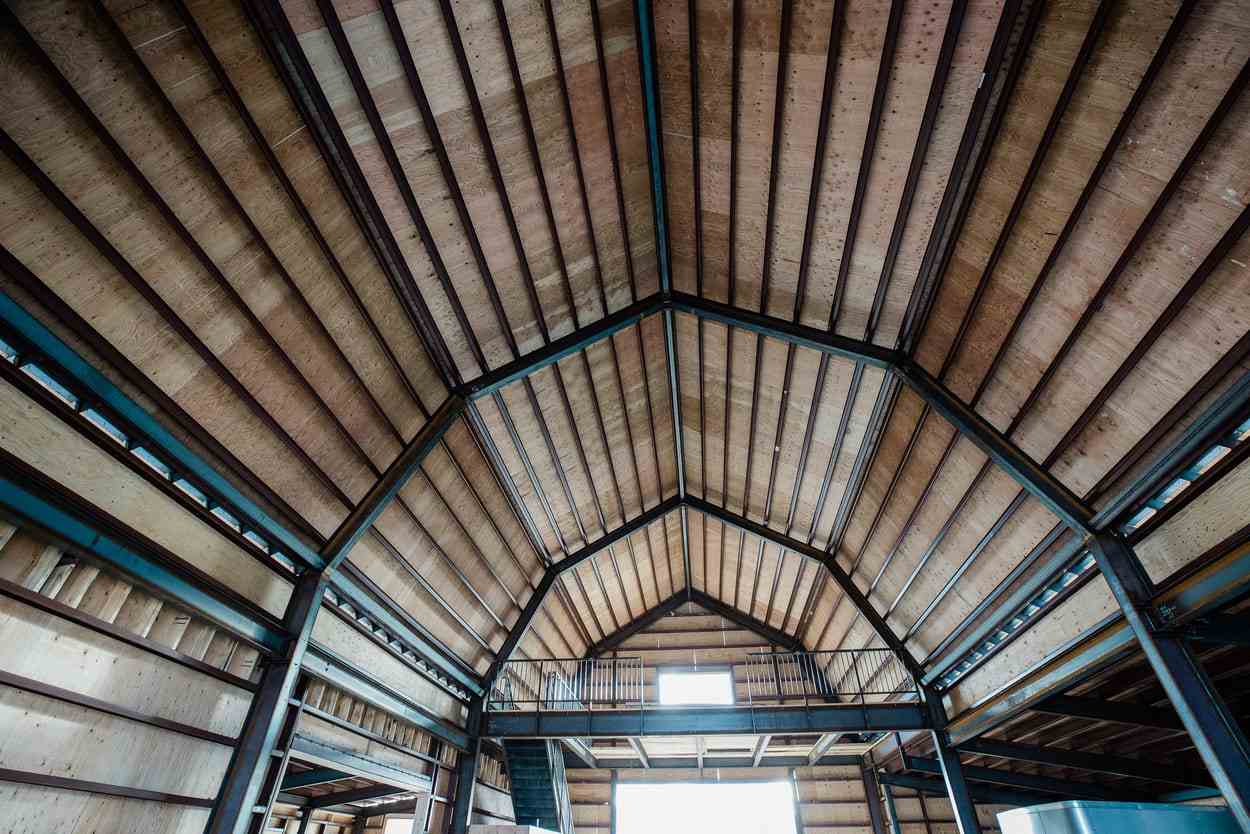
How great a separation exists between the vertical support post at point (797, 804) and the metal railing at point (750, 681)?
11.3ft

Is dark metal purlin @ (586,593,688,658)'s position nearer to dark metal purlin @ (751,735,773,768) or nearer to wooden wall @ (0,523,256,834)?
dark metal purlin @ (751,735,773,768)

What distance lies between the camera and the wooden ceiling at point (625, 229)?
8.06 m

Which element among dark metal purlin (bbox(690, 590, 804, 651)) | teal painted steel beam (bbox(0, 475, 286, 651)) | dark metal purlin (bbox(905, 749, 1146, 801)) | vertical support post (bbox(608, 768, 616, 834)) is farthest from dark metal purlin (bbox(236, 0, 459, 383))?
vertical support post (bbox(608, 768, 616, 834))

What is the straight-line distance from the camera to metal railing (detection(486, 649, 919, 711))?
2227cm

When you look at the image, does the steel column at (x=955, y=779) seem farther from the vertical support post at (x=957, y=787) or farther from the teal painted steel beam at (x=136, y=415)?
the teal painted steel beam at (x=136, y=415)

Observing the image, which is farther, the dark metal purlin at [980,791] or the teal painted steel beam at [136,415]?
the dark metal purlin at [980,791]

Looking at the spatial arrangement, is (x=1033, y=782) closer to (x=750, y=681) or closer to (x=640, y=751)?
(x=750, y=681)

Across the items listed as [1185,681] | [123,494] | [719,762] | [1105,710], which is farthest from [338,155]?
[719,762]

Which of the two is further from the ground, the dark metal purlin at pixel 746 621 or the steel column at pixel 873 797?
the dark metal purlin at pixel 746 621

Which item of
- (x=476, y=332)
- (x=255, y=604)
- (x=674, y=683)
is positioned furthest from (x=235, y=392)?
(x=674, y=683)

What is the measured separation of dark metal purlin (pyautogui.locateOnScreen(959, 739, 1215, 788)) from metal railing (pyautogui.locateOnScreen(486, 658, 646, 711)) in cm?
1088

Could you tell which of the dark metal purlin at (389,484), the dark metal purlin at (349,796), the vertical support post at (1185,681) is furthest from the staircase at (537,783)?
the vertical support post at (1185,681)

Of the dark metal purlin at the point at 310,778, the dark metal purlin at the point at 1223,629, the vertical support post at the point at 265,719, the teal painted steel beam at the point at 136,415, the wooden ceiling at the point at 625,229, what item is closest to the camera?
the teal painted steel beam at the point at 136,415

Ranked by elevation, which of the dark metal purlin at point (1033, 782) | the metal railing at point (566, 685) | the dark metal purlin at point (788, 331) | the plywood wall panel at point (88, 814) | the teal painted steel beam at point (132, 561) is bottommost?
the plywood wall panel at point (88, 814)
